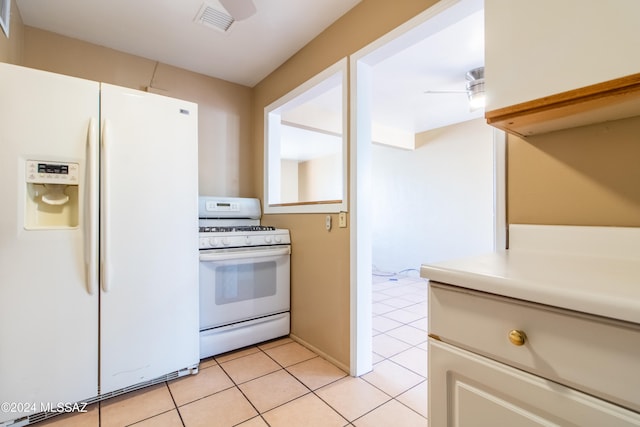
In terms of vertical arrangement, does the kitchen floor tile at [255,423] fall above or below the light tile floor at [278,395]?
above

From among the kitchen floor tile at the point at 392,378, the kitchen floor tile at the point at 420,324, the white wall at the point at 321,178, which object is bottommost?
the kitchen floor tile at the point at 420,324

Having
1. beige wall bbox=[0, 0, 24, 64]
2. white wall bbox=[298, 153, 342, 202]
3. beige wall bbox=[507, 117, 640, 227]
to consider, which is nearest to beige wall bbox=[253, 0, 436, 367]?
beige wall bbox=[507, 117, 640, 227]

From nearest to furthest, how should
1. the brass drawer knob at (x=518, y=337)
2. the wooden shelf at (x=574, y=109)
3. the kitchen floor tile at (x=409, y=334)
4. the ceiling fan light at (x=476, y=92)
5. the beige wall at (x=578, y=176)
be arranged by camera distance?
the brass drawer knob at (x=518, y=337), the wooden shelf at (x=574, y=109), the beige wall at (x=578, y=176), the kitchen floor tile at (x=409, y=334), the ceiling fan light at (x=476, y=92)

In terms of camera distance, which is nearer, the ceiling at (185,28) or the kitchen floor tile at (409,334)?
the ceiling at (185,28)

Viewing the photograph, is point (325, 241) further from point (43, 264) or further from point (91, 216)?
point (43, 264)

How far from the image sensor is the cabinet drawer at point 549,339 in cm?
52

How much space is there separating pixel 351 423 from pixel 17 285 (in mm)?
1706

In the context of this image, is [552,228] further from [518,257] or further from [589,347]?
[589,347]

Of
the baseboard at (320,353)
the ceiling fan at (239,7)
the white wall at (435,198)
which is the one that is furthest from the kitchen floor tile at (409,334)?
the ceiling fan at (239,7)

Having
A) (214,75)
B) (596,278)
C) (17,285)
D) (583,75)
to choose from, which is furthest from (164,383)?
(214,75)

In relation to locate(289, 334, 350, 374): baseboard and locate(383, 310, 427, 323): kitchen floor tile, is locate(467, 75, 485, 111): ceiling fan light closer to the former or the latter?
locate(383, 310, 427, 323): kitchen floor tile

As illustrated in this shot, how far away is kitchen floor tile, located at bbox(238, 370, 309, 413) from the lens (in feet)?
5.05

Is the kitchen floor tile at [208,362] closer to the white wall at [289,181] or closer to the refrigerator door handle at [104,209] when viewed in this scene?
the refrigerator door handle at [104,209]

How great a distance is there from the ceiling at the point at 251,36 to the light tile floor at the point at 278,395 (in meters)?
1.98
